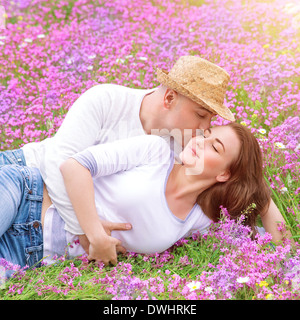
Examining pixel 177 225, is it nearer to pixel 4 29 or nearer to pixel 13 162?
pixel 13 162

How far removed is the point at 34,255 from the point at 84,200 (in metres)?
0.56

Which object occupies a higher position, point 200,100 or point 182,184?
point 200,100

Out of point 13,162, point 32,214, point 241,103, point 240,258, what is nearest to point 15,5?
point 241,103

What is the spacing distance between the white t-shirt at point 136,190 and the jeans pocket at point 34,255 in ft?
0.29

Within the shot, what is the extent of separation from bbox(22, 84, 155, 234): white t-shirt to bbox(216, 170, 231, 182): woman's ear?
0.72m

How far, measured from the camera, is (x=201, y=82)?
3.67 meters

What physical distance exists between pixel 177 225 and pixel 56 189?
0.87 m

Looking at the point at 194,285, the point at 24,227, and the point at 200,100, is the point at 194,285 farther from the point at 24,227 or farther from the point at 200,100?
the point at 200,100

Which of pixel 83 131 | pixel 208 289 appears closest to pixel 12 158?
pixel 83 131

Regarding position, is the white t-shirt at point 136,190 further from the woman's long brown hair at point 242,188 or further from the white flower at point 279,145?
the white flower at point 279,145

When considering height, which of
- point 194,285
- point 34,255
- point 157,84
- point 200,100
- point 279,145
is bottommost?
point 34,255

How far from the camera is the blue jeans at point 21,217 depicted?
10.7 ft

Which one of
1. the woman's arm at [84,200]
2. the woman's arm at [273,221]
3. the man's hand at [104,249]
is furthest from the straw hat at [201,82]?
the man's hand at [104,249]

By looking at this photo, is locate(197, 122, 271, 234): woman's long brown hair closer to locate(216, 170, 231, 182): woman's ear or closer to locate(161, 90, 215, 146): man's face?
locate(216, 170, 231, 182): woman's ear
